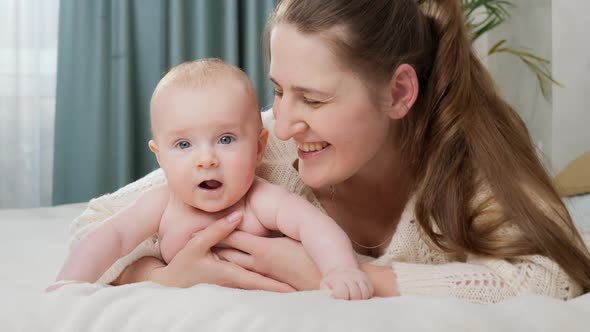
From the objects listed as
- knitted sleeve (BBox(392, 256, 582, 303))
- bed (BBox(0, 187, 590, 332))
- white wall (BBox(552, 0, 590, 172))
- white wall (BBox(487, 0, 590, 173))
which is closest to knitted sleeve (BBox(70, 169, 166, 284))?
bed (BBox(0, 187, 590, 332))

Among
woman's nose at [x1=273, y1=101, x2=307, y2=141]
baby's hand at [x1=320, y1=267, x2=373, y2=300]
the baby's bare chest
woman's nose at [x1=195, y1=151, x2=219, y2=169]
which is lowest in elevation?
the baby's bare chest

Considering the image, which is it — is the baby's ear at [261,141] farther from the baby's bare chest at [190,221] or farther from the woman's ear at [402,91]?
the woman's ear at [402,91]

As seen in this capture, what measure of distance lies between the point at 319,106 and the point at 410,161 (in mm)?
301

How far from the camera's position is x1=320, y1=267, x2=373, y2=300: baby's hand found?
1.08 m

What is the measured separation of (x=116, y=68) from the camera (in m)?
3.54

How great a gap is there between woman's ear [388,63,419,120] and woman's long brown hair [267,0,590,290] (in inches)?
0.8

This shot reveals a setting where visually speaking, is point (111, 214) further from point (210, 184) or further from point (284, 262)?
point (284, 262)

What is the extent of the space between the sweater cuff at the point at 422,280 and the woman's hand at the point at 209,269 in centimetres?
20

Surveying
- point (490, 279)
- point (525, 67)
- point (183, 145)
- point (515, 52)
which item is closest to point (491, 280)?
point (490, 279)

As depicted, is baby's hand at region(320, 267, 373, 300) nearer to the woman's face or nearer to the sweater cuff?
the sweater cuff

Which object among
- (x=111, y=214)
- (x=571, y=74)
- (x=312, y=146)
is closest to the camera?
(x=312, y=146)

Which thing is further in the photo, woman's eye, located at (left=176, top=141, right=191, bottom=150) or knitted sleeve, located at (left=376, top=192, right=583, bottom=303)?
woman's eye, located at (left=176, top=141, right=191, bottom=150)

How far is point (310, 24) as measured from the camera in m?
1.41

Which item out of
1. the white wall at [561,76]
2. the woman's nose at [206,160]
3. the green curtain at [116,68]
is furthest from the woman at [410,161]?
the green curtain at [116,68]
